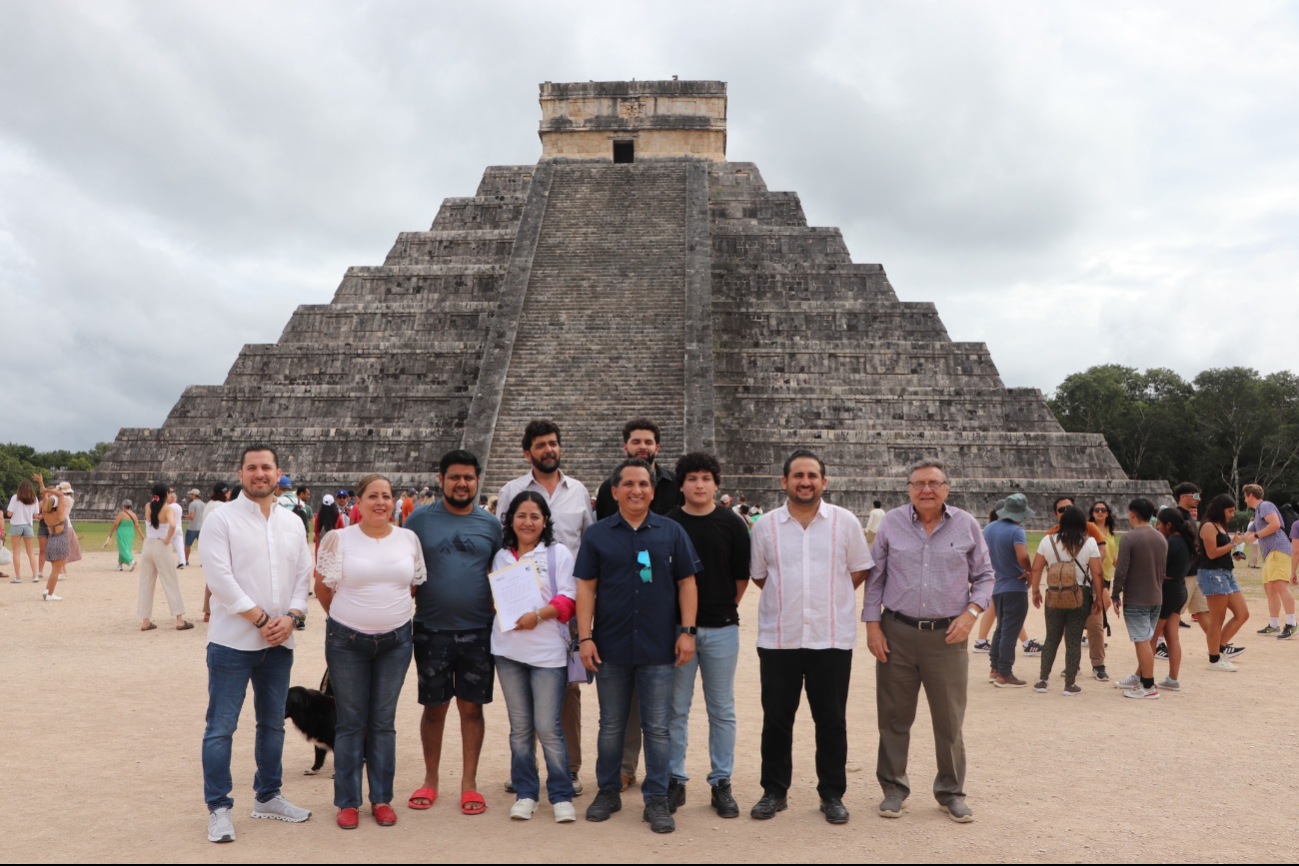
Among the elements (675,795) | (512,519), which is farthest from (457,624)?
(675,795)

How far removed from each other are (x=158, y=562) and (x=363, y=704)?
6.45 m

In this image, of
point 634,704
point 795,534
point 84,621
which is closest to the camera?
point 795,534

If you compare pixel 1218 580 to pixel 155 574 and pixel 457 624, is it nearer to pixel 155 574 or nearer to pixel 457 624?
pixel 457 624

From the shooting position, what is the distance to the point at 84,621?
1044cm

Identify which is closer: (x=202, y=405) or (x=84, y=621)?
(x=84, y=621)

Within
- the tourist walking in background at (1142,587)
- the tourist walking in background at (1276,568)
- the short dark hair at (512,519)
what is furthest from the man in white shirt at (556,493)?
the tourist walking in background at (1276,568)

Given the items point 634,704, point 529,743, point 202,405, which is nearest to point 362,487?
point 529,743

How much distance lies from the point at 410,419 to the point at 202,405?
550 centimetres

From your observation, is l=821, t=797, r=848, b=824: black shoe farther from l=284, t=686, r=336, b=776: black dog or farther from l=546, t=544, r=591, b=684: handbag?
l=284, t=686, r=336, b=776: black dog

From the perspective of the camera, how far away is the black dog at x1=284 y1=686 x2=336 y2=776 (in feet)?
17.2

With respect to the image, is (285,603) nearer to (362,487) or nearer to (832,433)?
(362,487)

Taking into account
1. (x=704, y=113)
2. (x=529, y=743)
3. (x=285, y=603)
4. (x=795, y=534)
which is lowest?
(x=529, y=743)

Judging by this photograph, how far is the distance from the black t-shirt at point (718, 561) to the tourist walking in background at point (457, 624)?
103 cm

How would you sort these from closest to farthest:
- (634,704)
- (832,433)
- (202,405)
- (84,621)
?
(634,704) → (84,621) → (832,433) → (202,405)
